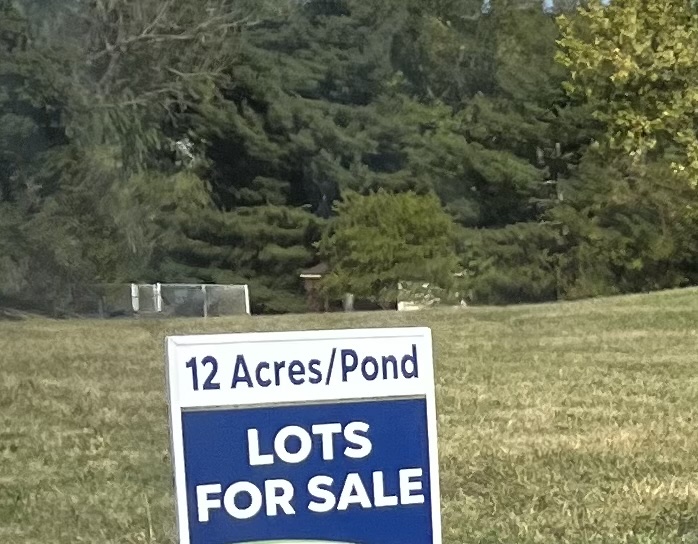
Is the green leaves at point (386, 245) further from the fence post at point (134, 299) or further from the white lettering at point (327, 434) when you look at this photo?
the white lettering at point (327, 434)

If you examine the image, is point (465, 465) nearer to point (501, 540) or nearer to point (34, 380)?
point (501, 540)

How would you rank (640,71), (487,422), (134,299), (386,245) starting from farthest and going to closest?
1. (640,71)
2. (487,422)
3. (386,245)
4. (134,299)

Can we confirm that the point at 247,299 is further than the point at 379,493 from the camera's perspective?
Yes

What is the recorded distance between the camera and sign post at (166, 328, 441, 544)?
1.92m

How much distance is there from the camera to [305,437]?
6.46 feet

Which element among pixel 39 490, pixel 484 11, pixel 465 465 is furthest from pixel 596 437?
pixel 39 490

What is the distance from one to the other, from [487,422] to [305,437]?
114 centimetres

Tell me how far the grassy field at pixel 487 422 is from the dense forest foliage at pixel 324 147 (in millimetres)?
92

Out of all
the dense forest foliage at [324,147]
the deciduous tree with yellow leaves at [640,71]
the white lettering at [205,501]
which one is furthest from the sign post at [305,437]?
the deciduous tree with yellow leaves at [640,71]

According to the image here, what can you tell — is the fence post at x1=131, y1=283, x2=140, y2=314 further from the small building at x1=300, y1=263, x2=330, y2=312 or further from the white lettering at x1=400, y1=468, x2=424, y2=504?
the white lettering at x1=400, y1=468, x2=424, y2=504

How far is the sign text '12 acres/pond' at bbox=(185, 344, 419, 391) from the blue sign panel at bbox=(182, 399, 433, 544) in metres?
0.04

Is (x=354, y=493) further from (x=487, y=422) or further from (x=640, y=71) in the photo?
(x=640, y=71)

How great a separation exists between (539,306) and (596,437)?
36cm

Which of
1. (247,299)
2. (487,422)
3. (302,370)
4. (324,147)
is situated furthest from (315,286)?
(302,370)
